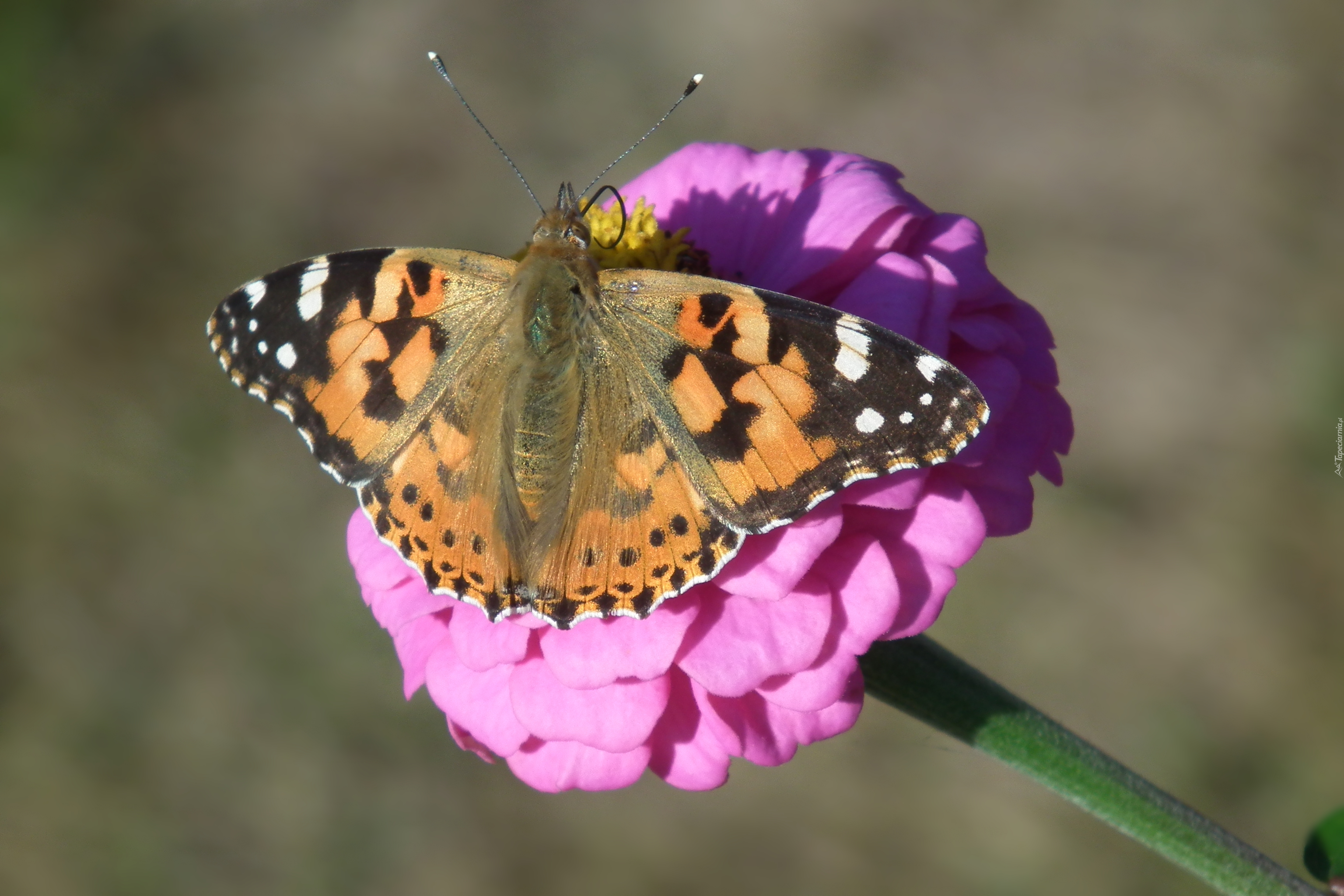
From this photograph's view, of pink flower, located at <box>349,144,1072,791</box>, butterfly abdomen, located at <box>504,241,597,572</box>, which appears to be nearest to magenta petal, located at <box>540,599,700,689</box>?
pink flower, located at <box>349,144,1072,791</box>

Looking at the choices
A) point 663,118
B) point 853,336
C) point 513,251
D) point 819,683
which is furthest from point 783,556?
point 513,251

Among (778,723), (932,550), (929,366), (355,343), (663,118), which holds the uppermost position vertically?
(355,343)

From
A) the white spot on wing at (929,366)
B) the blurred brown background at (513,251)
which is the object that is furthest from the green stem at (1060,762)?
the blurred brown background at (513,251)

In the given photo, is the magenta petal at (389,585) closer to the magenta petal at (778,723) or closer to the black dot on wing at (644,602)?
the black dot on wing at (644,602)

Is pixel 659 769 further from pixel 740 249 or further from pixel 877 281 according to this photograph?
pixel 740 249

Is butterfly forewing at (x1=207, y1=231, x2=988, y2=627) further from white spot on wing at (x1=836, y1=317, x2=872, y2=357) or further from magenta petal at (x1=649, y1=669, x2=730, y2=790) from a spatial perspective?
magenta petal at (x1=649, y1=669, x2=730, y2=790)

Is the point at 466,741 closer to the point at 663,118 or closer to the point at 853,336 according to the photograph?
the point at 853,336

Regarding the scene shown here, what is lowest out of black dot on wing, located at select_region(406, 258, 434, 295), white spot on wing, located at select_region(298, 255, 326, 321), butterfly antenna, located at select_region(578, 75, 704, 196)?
butterfly antenna, located at select_region(578, 75, 704, 196)
